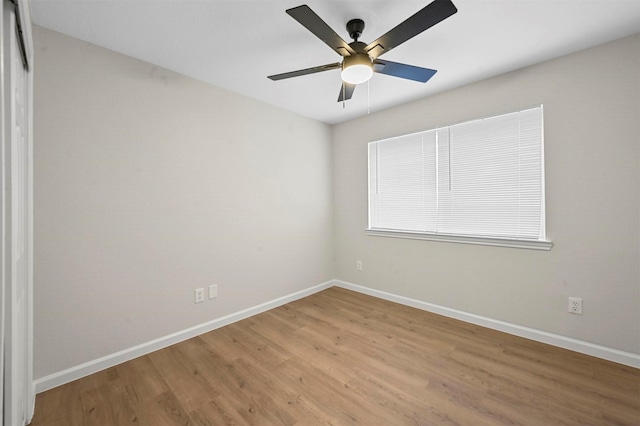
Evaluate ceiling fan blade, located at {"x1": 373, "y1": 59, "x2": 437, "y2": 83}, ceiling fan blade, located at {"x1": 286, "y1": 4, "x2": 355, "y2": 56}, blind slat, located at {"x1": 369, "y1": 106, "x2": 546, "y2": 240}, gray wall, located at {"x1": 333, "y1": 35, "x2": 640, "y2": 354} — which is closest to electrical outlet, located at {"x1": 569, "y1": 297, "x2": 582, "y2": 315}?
gray wall, located at {"x1": 333, "y1": 35, "x2": 640, "y2": 354}

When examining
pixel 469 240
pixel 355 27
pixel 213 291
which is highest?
pixel 355 27

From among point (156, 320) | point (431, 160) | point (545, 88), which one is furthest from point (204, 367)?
point (545, 88)

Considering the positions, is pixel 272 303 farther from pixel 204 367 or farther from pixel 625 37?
pixel 625 37

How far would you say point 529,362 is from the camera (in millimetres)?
2053

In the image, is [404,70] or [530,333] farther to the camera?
[530,333]

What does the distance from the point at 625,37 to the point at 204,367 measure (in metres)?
4.01

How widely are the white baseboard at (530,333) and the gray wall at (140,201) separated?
160 centimetres

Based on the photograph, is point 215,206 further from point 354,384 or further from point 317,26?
point 354,384

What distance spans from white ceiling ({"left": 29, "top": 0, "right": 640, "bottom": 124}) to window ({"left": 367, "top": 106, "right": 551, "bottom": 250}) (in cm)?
59

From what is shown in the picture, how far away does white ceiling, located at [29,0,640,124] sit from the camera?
1632 millimetres

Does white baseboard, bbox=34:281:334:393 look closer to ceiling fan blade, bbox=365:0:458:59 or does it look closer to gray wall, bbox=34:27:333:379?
gray wall, bbox=34:27:333:379

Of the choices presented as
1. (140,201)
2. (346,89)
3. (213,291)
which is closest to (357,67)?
(346,89)

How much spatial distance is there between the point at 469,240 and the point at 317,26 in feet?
7.89

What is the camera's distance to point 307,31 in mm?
1846
